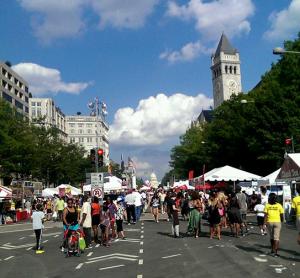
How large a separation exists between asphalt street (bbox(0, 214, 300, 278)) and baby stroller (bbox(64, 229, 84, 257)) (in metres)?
0.31

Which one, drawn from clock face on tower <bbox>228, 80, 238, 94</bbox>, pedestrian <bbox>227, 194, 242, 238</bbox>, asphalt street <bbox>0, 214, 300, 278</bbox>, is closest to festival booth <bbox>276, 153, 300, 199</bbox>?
asphalt street <bbox>0, 214, 300, 278</bbox>

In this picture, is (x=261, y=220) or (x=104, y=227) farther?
(x=261, y=220)

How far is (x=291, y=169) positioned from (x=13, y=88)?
295 feet

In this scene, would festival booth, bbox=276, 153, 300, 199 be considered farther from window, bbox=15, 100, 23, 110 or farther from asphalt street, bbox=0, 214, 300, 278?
window, bbox=15, 100, 23, 110

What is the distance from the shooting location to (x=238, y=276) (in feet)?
34.5

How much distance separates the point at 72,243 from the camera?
15.4 metres

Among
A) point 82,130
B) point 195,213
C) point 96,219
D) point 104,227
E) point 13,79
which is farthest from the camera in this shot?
A: point 82,130

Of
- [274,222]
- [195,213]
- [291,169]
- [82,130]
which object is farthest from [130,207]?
[82,130]

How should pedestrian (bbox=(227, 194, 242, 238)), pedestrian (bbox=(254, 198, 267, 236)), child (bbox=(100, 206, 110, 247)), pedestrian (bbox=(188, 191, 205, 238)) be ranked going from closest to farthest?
child (bbox=(100, 206, 110, 247)) < pedestrian (bbox=(227, 194, 242, 238)) < pedestrian (bbox=(188, 191, 205, 238)) < pedestrian (bbox=(254, 198, 267, 236))

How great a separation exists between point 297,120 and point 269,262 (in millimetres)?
34399

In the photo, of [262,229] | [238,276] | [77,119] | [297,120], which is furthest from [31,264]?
[77,119]

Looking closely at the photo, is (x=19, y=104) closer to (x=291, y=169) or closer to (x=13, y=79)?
(x=13, y=79)

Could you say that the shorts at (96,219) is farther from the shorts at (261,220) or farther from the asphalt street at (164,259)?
the shorts at (261,220)

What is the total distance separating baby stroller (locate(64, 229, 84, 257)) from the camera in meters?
15.3
